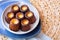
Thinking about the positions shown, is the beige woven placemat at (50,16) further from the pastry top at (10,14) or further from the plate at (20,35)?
the pastry top at (10,14)

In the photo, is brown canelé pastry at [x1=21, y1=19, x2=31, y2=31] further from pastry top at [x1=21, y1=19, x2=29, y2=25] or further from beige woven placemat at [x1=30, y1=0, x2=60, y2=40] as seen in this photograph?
beige woven placemat at [x1=30, y1=0, x2=60, y2=40]

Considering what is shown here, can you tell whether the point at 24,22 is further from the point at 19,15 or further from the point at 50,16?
the point at 50,16

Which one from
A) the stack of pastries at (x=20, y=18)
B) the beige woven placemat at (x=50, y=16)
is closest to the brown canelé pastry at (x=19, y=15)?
the stack of pastries at (x=20, y=18)

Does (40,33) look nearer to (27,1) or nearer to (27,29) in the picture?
(27,29)

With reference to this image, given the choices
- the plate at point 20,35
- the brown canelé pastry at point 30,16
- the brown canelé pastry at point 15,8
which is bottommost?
the plate at point 20,35

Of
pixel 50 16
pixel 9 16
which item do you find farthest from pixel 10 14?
pixel 50 16
